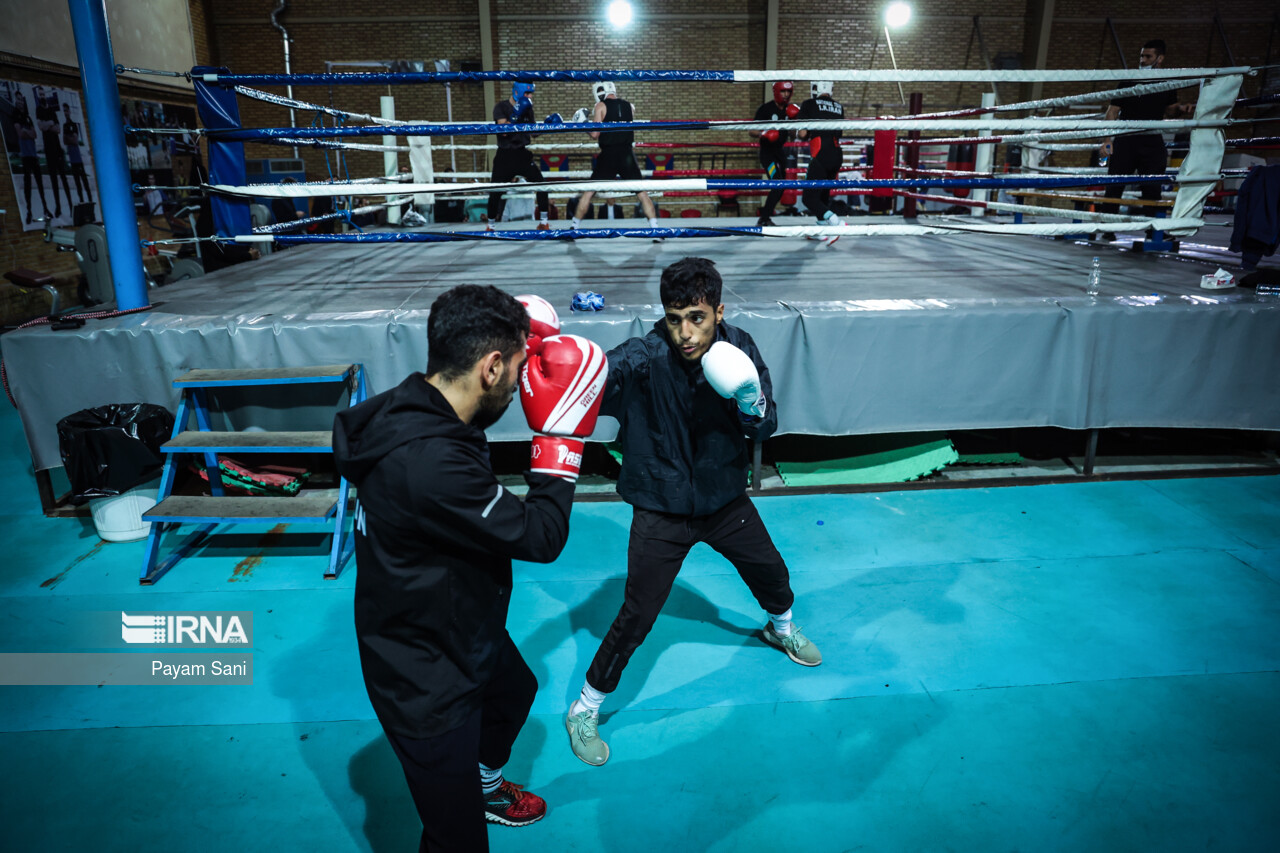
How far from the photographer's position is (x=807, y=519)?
3.10m

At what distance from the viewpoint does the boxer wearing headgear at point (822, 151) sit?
464 centimetres

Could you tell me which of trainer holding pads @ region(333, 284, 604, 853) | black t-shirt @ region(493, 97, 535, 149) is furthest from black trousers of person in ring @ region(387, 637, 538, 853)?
black t-shirt @ region(493, 97, 535, 149)

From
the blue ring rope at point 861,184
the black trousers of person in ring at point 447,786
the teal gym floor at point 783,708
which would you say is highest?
the blue ring rope at point 861,184

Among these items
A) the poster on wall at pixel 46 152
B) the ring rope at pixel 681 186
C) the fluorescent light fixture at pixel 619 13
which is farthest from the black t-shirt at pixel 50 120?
the fluorescent light fixture at pixel 619 13

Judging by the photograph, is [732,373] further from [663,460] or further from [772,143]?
[772,143]

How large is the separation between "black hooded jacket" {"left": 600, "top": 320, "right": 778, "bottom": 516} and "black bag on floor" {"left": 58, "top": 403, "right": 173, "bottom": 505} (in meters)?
2.09

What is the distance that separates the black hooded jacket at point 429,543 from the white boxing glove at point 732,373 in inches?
19.5

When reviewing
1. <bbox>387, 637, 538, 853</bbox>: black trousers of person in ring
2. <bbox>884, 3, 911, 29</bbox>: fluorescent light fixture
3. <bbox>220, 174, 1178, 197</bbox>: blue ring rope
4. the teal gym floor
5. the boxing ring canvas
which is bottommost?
the teal gym floor

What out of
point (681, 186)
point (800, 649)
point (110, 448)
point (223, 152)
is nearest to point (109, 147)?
point (223, 152)

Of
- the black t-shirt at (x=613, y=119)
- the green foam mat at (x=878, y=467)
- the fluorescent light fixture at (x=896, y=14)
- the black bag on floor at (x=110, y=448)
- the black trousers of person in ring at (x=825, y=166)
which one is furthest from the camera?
the fluorescent light fixture at (x=896, y=14)

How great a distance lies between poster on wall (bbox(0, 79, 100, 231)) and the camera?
7574 mm

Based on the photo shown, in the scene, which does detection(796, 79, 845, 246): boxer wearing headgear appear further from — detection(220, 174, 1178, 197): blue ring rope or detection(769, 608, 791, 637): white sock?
detection(769, 608, 791, 637): white sock

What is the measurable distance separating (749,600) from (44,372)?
9.35ft

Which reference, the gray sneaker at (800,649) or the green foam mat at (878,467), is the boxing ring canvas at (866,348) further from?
the gray sneaker at (800,649)
